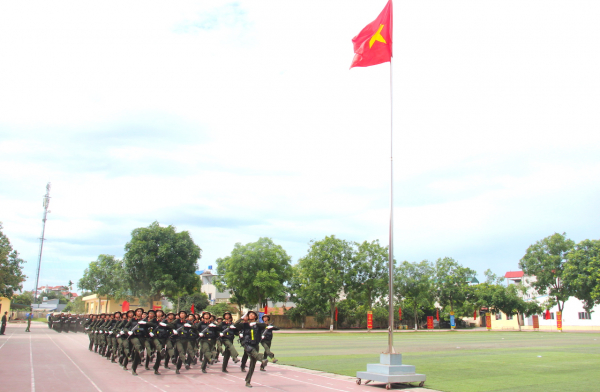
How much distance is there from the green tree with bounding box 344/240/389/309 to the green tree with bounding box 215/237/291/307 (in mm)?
8190

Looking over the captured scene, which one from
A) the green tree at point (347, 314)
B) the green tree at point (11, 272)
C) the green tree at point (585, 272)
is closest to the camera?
the green tree at point (11, 272)

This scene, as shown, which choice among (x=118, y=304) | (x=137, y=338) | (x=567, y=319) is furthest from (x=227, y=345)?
(x=567, y=319)

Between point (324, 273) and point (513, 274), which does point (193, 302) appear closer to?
point (324, 273)

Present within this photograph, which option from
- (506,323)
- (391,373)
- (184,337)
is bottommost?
(506,323)

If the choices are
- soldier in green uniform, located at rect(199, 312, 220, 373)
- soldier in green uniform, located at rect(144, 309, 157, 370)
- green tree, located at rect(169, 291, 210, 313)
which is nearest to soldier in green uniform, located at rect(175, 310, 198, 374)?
soldier in green uniform, located at rect(199, 312, 220, 373)

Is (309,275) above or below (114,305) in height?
above

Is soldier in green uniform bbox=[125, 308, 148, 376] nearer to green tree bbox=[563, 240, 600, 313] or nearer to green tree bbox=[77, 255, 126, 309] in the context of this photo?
green tree bbox=[77, 255, 126, 309]

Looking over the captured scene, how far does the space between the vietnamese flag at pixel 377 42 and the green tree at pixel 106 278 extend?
4937cm

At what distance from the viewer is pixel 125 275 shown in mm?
55844

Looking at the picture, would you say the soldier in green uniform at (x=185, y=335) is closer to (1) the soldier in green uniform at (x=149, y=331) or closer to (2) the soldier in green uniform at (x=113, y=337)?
(1) the soldier in green uniform at (x=149, y=331)

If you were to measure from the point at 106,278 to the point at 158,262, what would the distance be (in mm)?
8176

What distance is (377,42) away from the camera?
14.5 m

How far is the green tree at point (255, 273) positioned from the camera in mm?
57594

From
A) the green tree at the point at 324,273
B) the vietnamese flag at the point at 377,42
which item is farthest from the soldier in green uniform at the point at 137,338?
the green tree at the point at 324,273
